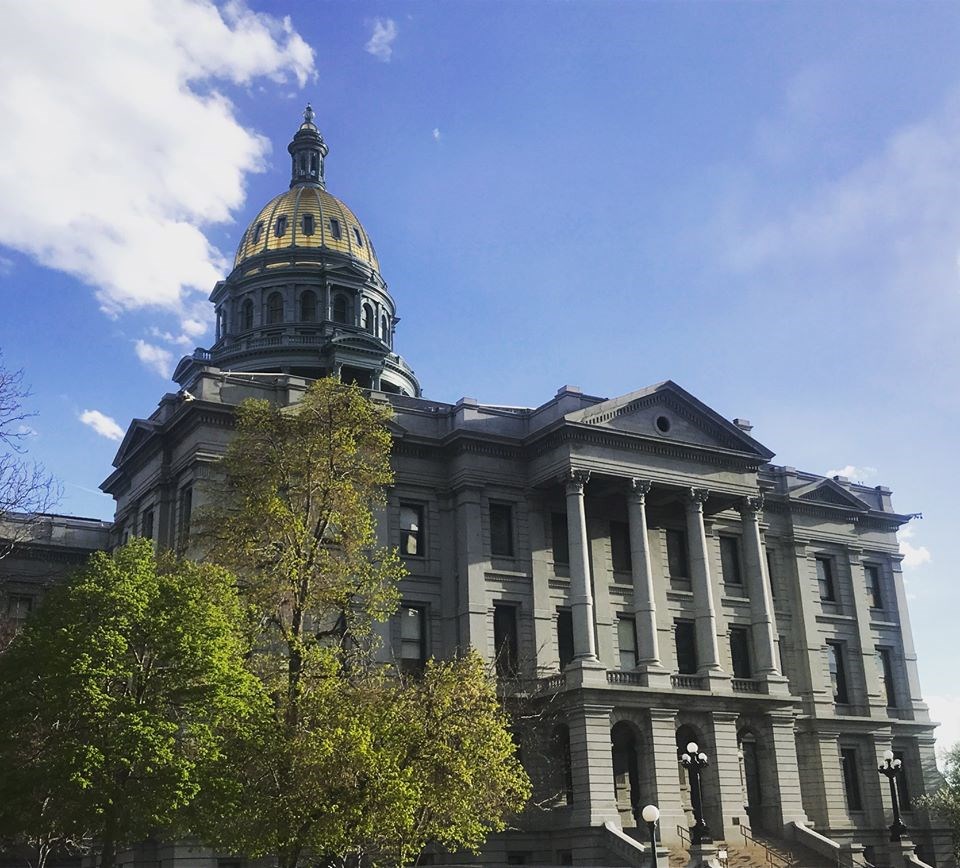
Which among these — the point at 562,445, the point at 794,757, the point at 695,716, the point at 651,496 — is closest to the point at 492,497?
the point at 562,445

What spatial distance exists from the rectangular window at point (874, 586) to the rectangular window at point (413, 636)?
986 inches

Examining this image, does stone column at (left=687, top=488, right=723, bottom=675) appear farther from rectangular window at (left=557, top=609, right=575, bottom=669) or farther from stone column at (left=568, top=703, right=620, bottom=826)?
stone column at (left=568, top=703, right=620, bottom=826)

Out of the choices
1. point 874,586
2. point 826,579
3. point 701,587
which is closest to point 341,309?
point 701,587

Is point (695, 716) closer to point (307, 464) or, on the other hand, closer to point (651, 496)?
point (651, 496)

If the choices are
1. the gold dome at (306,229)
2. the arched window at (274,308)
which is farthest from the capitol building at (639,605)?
the gold dome at (306,229)

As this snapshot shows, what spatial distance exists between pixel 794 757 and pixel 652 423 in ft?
48.2

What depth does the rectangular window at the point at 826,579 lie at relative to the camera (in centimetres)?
5816

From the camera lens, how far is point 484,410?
4984 cm

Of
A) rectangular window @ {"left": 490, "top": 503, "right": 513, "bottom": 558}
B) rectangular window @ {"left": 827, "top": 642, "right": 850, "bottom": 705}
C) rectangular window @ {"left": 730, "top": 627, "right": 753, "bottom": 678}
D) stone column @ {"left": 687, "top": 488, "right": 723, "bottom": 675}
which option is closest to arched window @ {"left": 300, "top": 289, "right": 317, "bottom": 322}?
rectangular window @ {"left": 490, "top": 503, "right": 513, "bottom": 558}

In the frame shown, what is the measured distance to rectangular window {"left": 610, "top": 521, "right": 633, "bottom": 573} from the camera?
165ft

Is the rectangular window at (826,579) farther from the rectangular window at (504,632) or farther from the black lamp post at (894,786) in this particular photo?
the rectangular window at (504,632)

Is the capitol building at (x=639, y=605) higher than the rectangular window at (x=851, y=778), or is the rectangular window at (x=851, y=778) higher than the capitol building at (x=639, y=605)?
the capitol building at (x=639, y=605)

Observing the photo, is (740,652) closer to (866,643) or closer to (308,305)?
(866,643)

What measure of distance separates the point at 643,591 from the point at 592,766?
7.47 metres
